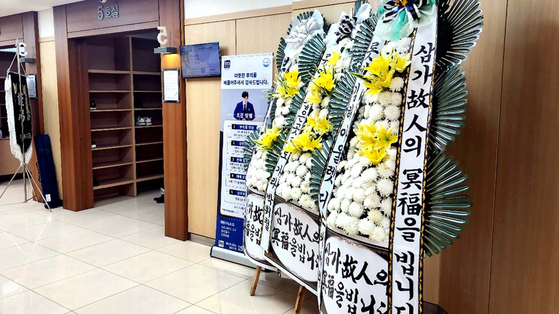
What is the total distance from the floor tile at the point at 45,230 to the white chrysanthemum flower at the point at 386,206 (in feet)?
14.9

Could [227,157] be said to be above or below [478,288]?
above

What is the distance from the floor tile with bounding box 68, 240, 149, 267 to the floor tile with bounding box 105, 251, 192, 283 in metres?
0.13

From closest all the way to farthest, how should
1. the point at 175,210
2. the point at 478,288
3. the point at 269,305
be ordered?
the point at 478,288 → the point at 269,305 → the point at 175,210

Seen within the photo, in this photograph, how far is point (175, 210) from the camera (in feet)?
17.0

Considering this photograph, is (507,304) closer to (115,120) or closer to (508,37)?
(508,37)

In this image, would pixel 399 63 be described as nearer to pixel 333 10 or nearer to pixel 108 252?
pixel 333 10

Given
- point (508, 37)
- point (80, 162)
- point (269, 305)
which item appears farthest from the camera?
point (80, 162)

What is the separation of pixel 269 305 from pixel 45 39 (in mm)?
5352

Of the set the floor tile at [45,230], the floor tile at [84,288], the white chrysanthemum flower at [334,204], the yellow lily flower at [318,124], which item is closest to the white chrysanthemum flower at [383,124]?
the white chrysanthemum flower at [334,204]

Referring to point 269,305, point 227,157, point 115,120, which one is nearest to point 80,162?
point 115,120

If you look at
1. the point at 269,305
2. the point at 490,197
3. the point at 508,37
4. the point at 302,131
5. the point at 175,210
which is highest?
the point at 508,37

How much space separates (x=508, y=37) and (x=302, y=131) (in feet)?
4.58

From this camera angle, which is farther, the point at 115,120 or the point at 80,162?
the point at 115,120

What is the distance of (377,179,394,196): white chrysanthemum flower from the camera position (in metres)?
2.26
